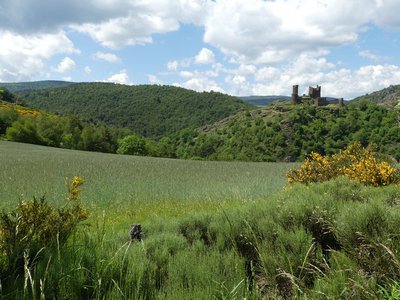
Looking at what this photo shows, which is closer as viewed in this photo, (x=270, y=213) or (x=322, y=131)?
(x=270, y=213)

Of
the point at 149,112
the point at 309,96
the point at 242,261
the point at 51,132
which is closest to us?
the point at 242,261

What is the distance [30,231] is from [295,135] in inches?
4062

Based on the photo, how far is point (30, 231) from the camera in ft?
12.1

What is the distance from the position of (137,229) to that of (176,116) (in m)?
183

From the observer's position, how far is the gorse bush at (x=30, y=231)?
10.8ft

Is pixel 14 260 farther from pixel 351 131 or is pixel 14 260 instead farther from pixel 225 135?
pixel 225 135

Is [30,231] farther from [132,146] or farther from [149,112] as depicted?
[149,112]

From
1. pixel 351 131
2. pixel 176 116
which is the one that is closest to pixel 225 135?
pixel 351 131

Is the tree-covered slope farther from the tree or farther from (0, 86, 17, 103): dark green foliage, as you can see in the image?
(0, 86, 17, 103): dark green foliage

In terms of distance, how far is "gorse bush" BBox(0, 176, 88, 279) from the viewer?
328 cm

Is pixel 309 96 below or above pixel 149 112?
above

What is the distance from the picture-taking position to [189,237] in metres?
5.46

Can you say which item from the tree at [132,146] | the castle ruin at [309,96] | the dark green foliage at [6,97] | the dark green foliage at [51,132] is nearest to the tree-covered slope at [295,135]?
the tree at [132,146]

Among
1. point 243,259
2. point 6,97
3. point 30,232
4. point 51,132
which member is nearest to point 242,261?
point 243,259
